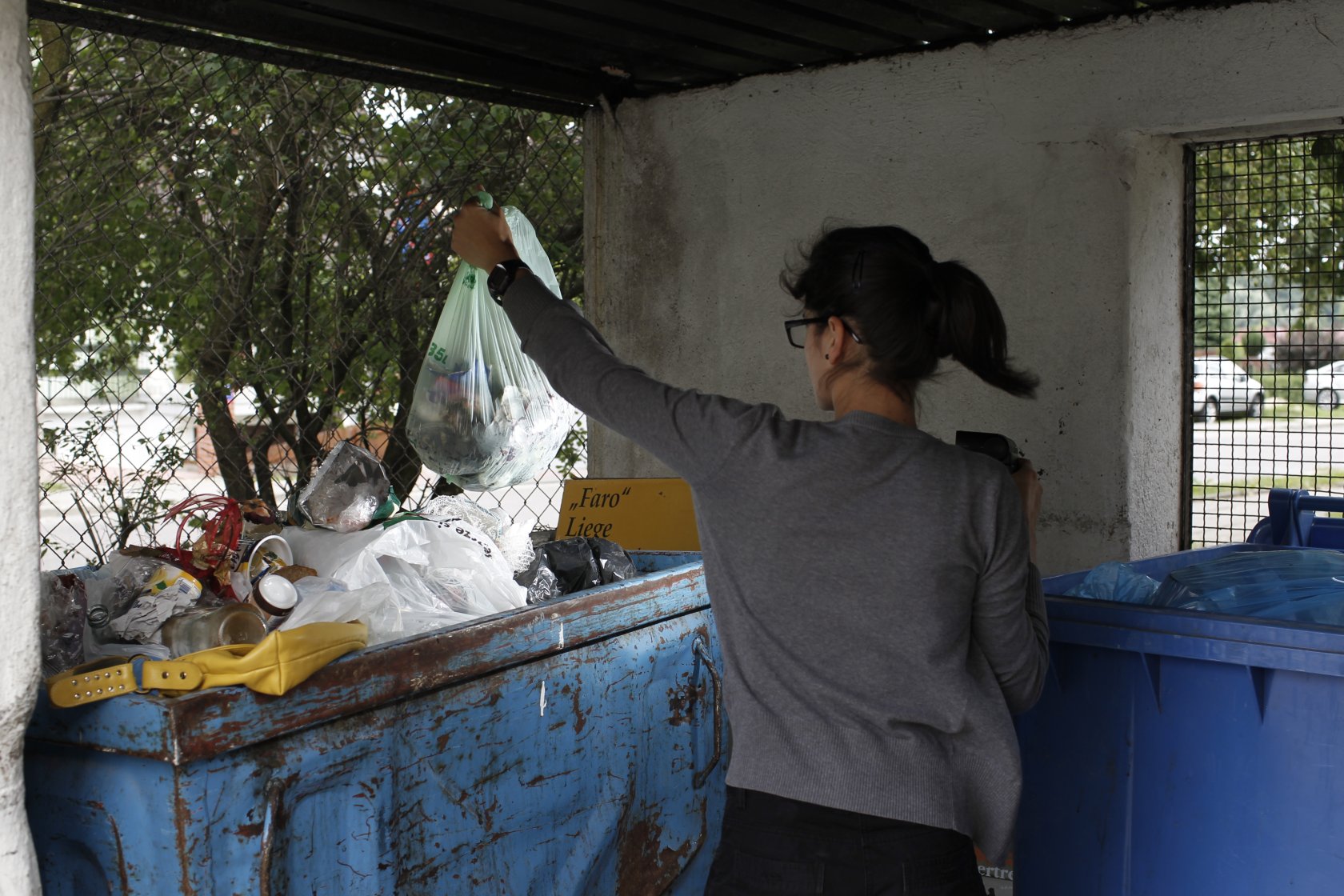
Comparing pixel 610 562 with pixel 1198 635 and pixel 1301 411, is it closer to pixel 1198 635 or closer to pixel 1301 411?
pixel 1198 635

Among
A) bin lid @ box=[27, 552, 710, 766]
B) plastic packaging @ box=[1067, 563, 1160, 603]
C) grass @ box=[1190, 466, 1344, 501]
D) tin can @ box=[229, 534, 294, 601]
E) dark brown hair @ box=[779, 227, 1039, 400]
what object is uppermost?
dark brown hair @ box=[779, 227, 1039, 400]

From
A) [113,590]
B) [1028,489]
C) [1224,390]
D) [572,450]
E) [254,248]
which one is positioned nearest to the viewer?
[1028,489]

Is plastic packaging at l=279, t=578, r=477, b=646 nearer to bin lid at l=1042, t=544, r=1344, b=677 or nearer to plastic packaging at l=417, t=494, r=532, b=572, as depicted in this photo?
plastic packaging at l=417, t=494, r=532, b=572

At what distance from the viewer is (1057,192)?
3.83 m

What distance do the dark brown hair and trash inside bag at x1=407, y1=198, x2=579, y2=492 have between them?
5.06ft

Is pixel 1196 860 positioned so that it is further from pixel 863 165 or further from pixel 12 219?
pixel 863 165

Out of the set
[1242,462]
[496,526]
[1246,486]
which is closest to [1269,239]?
[1242,462]

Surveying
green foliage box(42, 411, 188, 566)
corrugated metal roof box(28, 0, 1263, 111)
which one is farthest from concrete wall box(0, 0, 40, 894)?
green foliage box(42, 411, 188, 566)

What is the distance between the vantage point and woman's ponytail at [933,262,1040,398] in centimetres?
163

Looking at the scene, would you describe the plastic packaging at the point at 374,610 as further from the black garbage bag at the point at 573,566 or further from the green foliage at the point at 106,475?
the green foliage at the point at 106,475

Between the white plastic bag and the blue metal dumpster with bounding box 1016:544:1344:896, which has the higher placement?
the white plastic bag

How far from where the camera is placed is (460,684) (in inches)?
84.6

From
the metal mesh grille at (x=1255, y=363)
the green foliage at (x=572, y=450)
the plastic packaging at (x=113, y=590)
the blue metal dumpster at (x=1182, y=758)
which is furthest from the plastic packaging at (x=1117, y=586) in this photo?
the green foliage at (x=572, y=450)

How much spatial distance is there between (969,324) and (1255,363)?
4.01 meters
